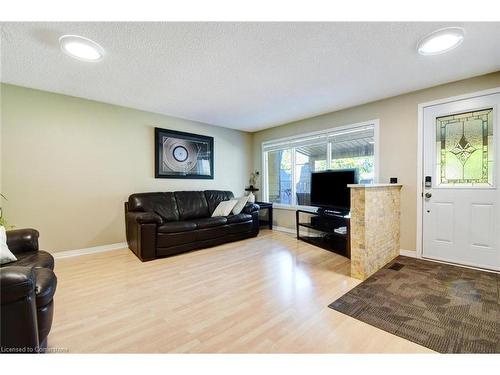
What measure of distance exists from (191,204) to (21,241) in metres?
2.35

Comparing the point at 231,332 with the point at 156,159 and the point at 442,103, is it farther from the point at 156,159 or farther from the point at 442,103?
the point at 442,103

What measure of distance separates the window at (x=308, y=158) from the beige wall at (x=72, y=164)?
7.84 ft

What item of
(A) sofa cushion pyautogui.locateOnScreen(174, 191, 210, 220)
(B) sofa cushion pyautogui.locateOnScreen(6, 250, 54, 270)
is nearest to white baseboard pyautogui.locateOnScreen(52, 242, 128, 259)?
(A) sofa cushion pyautogui.locateOnScreen(174, 191, 210, 220)

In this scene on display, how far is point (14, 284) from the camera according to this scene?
1045 mm

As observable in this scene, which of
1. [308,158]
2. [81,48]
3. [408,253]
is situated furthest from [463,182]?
[81,48]

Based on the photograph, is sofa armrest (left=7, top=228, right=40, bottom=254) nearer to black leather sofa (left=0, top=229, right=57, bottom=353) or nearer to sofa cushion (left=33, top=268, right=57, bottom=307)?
sofa cushion (left=33, top=268, right=57, bottom=307)

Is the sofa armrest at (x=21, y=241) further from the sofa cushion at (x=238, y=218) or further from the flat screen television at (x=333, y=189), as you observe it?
the flat screen television at (x=333, y=189)

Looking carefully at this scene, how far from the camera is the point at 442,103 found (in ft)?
9.34

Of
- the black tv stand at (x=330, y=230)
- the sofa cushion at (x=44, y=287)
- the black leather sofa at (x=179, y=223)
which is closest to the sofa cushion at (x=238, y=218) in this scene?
the black leather sofa at (x=179, y=223)

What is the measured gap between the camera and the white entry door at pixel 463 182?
8.39 ft

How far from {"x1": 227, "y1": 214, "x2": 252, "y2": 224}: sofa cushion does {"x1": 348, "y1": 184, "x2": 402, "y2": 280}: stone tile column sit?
203 cm

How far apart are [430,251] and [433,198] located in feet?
2.37
